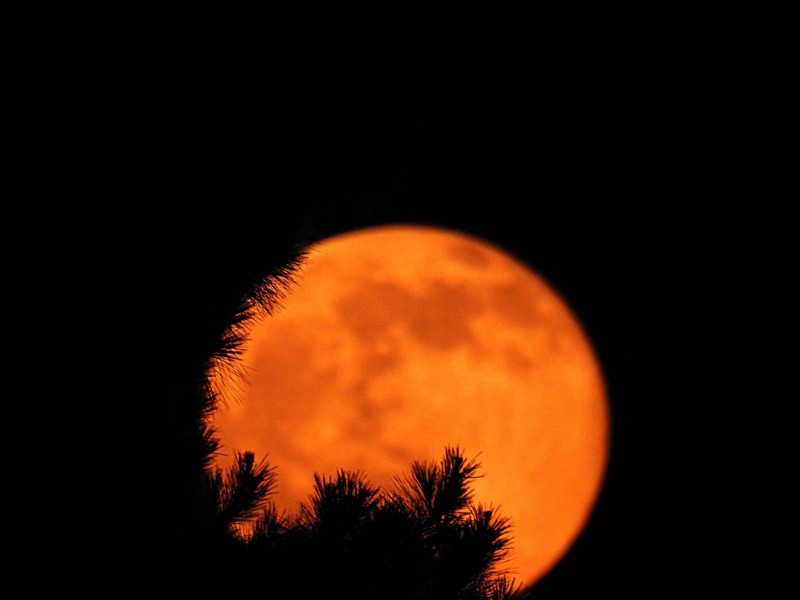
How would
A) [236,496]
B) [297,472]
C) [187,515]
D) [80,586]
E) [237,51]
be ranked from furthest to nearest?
1. [297,472]
2. [236,496]
3. [237,51]
4. [187,515]
5. [80,586]

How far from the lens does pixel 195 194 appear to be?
4.26ft

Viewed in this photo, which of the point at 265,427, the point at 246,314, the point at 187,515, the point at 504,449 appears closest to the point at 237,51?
the point at 246,314

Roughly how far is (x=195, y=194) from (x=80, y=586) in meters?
0.78

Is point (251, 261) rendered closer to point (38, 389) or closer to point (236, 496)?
point (38, 389)

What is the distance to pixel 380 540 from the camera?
50.0 inches

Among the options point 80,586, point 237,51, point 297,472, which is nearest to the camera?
point 80,586

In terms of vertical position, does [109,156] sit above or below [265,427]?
below

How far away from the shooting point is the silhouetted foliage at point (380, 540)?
4.16 ft

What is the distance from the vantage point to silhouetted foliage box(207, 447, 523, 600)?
4.16 feet

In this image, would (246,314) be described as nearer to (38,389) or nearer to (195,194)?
(195,194)

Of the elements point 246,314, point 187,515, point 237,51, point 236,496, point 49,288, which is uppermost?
point 237,51

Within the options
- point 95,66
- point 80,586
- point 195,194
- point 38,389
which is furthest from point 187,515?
point 95,66

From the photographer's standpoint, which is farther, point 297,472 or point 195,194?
point 297,472

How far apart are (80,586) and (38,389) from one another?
36 centimetres
